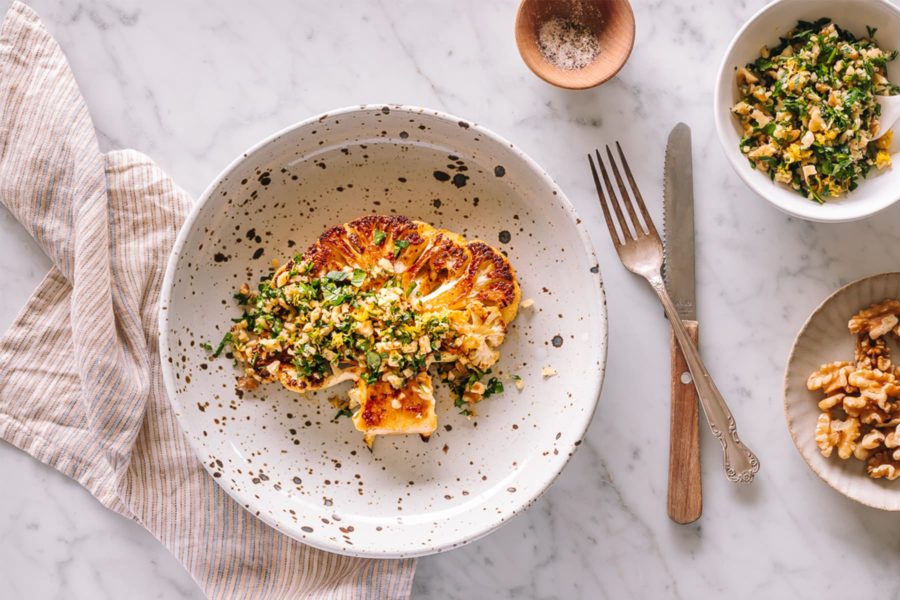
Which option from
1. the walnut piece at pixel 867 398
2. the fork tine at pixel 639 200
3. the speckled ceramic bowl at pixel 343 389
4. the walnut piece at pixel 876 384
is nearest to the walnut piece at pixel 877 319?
the walnut piece at pixel 867 398

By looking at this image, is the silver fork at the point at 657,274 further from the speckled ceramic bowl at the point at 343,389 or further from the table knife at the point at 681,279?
the speckled ceramic bowl at the point at 343,389

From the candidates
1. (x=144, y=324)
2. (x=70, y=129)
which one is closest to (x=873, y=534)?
(x=144, y=324)

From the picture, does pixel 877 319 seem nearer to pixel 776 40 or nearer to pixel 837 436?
pixel 837 436

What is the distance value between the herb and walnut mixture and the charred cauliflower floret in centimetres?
91

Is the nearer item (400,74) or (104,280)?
(104,280)

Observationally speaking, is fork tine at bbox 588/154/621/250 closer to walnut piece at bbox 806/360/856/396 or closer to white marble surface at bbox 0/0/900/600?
white marble surface at bbox 0/0/900/600

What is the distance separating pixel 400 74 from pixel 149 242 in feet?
3.32

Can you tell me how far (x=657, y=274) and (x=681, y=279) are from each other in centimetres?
12

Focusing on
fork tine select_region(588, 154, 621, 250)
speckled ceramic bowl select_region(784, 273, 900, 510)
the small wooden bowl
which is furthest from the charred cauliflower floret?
speckled ceramic bowl select_region(784, 273, 900, 510)

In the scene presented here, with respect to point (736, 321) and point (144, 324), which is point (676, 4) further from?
point (144, 324)

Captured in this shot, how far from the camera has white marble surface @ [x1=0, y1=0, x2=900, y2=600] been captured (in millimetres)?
2572

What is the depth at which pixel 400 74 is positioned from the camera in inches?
102

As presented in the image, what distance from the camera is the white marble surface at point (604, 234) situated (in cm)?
257

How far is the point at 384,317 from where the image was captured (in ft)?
7.09
